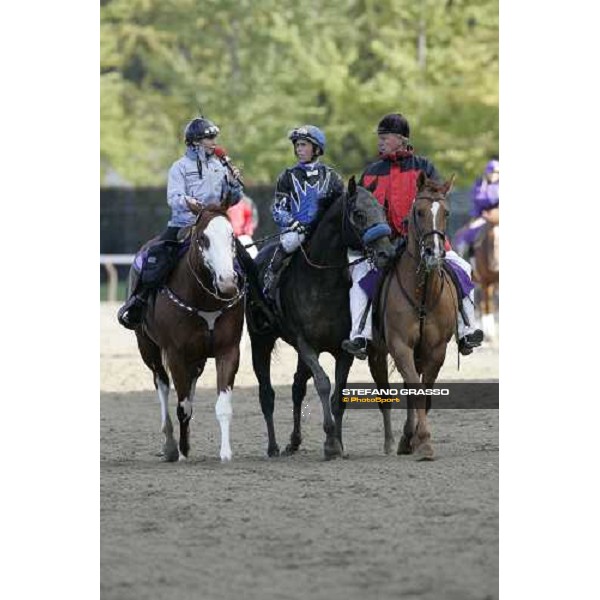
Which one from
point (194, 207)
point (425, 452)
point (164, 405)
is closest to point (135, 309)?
point (164, 405)

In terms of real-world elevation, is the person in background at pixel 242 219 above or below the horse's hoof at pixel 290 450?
above

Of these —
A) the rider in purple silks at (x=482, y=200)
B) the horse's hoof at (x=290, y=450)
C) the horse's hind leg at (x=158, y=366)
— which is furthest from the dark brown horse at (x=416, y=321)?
the rider in purple silks at (x=482, y=200)

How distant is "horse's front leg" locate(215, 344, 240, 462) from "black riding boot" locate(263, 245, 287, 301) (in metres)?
0.59

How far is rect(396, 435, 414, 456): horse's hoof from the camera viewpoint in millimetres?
11852

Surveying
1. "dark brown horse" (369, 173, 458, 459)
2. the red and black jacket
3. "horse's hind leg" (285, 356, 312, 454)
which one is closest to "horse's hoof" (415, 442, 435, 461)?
"dark brown horse" (369, 173, 458, 459)

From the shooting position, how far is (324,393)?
37.8 ft

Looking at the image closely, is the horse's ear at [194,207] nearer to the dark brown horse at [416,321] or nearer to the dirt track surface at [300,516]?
the dark brown horse at [416,321]

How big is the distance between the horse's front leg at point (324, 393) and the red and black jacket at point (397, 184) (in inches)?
41.7

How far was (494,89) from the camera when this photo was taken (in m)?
28.4

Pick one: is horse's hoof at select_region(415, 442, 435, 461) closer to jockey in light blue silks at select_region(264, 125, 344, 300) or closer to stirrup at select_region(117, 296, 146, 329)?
jockey in light blue silks at select_region(264, 125, 344, 300)

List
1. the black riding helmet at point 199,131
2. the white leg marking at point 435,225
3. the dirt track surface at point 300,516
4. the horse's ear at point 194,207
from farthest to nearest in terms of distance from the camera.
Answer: the black riding helmet at point 199,131 → the horse's ear at point 194,207 → the white leg marking at point 435,225 → the dirt track surface at point 300,516

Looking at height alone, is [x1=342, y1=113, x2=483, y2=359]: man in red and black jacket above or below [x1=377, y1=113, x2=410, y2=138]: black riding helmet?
below

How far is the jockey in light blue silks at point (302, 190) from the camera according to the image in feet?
38.4
